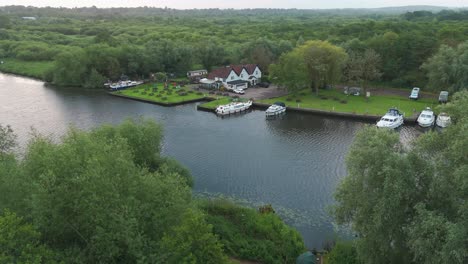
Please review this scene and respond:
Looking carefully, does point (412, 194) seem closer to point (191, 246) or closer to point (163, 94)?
point (191, 246)

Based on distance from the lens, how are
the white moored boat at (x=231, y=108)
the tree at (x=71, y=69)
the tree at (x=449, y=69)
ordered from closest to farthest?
the tree at (x=449, y=69) → the white moored boat at (x=231, y=108) → the tree at (x=71, y=69)

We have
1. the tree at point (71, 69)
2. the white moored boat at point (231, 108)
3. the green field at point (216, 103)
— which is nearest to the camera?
the white moored boat at point (231, 108)

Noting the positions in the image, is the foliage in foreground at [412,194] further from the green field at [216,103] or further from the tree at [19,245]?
the green field at [216,103]

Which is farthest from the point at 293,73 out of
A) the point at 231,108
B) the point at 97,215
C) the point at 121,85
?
the point at 97,215

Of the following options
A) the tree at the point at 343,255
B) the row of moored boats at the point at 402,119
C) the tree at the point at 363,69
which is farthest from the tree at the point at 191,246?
the tree at the point at 363,69

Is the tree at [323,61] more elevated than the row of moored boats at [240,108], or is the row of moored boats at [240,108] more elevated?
the tree at [323,61]

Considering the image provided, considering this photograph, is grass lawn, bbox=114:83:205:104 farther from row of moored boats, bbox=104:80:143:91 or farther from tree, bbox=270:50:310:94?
tree, bbox=270:50:310:94

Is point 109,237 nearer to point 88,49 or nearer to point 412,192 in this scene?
point 412,192

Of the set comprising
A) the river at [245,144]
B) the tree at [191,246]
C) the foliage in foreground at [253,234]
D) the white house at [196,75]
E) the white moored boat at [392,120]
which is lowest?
the river at [245,144]
